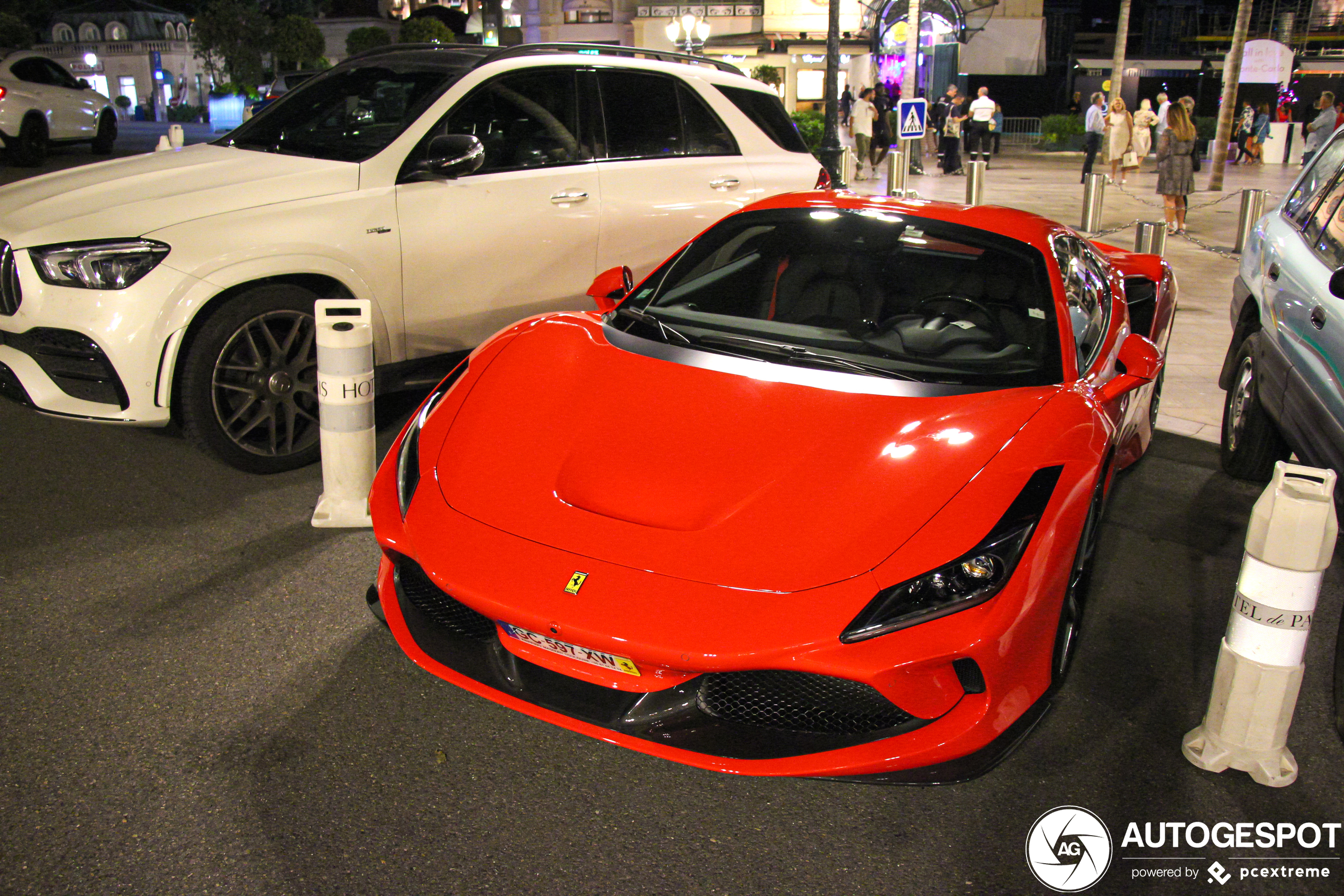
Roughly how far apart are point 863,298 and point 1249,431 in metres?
2.43

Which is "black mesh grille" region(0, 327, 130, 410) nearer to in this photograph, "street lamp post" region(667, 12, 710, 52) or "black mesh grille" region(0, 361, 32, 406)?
"black mesh grille" region(0, 361, 32, 406)

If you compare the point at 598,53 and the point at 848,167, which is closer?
the point at 598,53

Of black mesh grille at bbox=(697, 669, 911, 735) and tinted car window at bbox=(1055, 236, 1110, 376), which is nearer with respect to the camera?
black mesh grille at bbox=(697, 669, 911, 735)

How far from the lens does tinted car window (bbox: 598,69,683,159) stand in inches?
230

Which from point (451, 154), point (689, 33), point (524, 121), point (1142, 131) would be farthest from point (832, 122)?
point (689, 33)

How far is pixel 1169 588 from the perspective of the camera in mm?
3973

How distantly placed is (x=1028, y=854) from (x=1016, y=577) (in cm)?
70

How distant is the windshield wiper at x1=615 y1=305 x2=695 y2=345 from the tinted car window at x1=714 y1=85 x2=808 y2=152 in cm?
323

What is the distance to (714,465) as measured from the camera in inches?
111

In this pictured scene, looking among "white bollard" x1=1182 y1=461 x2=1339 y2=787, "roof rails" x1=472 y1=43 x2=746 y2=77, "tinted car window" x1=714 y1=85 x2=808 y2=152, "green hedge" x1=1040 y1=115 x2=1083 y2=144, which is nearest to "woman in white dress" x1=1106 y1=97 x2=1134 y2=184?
"tinted car window" x1=714 y1=85 x2=808 y2=152

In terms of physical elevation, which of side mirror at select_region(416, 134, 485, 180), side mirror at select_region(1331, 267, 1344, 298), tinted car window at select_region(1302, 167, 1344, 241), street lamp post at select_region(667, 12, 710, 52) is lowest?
side mirror at select_region(1331, 267, 1344, 298)

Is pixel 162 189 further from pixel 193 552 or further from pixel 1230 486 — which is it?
pixel 1230 486

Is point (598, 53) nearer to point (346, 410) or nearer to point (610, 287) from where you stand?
point (610, 287)

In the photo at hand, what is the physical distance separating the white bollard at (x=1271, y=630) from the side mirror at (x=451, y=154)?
3.64m
